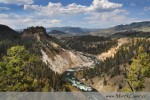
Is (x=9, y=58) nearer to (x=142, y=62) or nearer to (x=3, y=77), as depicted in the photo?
(x=3, y=77)

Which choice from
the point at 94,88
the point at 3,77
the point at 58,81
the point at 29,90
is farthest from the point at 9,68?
the point at 94,88

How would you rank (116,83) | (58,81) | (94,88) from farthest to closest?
(94,88), (116,83), (58,81)

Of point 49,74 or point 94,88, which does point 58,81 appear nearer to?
point 49,74

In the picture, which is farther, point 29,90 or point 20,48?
point 29,90


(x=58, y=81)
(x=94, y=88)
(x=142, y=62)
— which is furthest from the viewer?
(x=94, y=88)

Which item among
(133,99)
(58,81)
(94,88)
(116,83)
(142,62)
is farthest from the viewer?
(94,88)

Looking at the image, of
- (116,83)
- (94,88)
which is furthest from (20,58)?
(94,88)

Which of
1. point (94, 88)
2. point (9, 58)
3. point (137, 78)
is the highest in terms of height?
Answer: point (9, 58)

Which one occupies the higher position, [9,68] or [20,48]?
[20,48]

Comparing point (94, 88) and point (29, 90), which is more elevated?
point (29, 90)
